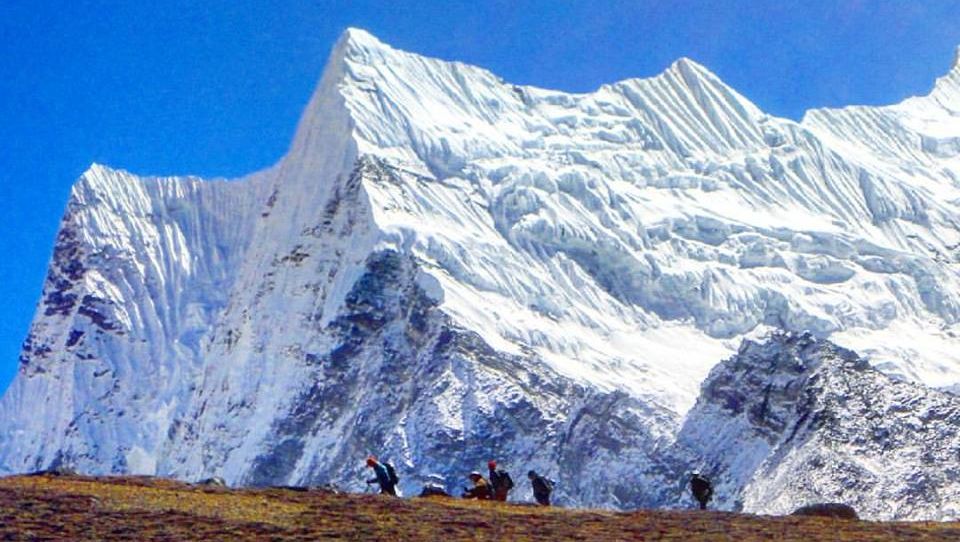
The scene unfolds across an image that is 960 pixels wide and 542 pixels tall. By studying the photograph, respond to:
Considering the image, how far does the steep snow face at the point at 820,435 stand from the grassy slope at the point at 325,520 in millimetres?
108408

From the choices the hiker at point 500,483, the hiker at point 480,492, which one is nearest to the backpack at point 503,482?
the hiker at point 500,483

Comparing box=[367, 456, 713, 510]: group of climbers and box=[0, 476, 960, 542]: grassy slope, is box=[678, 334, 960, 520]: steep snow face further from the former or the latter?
box=[0, 476, 960, 542]: grassy slope

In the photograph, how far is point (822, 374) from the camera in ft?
604

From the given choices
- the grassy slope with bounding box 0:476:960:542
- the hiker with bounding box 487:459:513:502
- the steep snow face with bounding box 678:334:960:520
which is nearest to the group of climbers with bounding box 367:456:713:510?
the hiker with bounding box 487:459:513:502

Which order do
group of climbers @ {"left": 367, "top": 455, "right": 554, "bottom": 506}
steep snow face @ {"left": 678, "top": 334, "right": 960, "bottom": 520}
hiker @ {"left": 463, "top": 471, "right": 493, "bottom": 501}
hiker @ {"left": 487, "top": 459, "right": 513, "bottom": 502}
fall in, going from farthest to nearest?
steep snow face @ {"left": 678, "top": 334, "right": 960, "bottom": 520}, hiker @ {"left": 487, "top": 459, "right": 513, "bottom": 502}, group of climbers @ {"left": 367, "top": 455, "right": 554, "bottom": 506}, hiker @ {"left": 463, "top": 471, "right": 493, "bottom": 501}

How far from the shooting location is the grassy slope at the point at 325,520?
43.6 m

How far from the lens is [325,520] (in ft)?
149

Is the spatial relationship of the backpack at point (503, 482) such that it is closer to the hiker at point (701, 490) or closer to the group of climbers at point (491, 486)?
the group of climbers at point (491, 486)

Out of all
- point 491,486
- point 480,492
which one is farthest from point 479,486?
point 491,486

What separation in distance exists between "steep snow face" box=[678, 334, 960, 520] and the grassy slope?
10841 centimetres

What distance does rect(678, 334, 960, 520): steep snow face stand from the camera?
162725mm

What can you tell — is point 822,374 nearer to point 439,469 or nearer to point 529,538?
point 439,469

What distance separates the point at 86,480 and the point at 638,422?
140614mm

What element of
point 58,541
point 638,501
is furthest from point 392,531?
point 638,501
